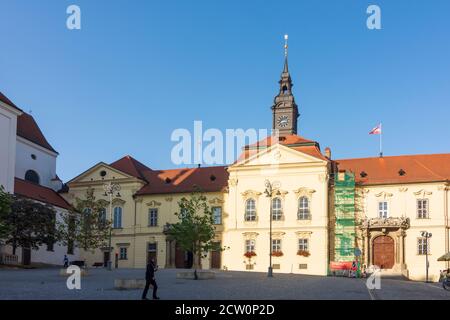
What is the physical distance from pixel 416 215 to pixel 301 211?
9.96 m

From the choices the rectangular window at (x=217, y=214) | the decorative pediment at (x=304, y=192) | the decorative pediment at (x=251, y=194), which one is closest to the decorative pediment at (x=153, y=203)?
the rectangular window at (x=217, y=214)

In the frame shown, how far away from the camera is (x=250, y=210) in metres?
61.8

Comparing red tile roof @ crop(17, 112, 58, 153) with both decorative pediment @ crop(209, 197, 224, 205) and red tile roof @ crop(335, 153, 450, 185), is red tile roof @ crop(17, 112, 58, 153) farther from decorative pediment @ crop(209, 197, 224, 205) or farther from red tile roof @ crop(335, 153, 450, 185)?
red tile roof @ crop(335, 153, 450, 185)

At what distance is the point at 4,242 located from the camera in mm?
52625

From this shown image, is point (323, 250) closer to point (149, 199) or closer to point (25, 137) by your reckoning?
point (149, 199)

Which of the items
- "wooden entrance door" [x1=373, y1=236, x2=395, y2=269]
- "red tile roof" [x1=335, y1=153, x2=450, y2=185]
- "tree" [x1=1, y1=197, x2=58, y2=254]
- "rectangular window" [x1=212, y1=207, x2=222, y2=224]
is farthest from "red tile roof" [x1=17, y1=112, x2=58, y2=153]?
"wooden entrance door" [x1=373, y1=236, x2=395, y2=269]

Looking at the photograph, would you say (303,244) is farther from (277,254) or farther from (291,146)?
(291,146)

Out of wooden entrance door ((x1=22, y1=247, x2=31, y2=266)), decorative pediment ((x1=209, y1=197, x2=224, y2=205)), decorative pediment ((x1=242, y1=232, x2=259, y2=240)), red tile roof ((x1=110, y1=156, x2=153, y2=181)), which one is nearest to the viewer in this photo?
wooden entrance door ((x1=22, y1=247, x2=31, y2=266))

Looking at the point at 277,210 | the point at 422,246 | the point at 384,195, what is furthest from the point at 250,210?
the point at 422,246

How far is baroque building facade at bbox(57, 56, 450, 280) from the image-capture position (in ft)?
188

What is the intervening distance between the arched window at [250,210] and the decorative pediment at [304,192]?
4263 millimetres

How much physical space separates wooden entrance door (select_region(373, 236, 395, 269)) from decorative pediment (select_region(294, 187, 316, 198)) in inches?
272

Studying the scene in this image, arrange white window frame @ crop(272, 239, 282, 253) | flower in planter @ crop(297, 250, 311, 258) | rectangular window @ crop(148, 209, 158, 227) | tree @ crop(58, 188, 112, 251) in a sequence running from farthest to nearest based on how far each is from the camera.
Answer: rectangular window @ crop(148, 209, 158, 227) → white window frame @ crop(272, 239, 282, 253) → flower in planter @ crop(297, 250, 311, 258) → tree @ crop(58, 188, 112, 251)

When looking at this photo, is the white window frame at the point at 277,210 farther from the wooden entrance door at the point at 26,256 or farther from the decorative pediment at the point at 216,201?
the wooden entrance door at the point at 26,256
